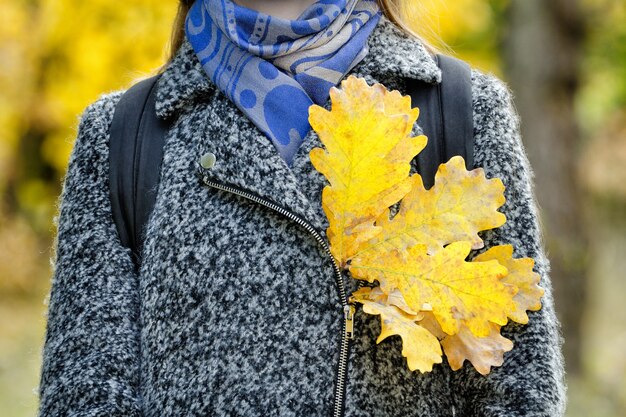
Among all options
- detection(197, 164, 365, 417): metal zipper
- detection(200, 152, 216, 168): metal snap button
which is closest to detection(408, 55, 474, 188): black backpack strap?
detection(197, 164, 365, 417): metal zipper

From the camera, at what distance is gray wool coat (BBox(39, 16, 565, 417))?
5.46ft

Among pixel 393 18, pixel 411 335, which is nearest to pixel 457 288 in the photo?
pixel 411 335

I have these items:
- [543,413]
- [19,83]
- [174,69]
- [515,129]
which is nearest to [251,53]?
[174,69]

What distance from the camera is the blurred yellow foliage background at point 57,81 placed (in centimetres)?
722

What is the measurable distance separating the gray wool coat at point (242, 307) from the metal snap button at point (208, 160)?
0.6 inches

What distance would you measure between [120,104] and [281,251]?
50cm

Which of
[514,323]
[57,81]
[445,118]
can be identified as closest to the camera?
[514,323]

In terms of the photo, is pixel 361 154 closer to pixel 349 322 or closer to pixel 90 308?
pixel 349 322

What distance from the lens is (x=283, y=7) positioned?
1895mm

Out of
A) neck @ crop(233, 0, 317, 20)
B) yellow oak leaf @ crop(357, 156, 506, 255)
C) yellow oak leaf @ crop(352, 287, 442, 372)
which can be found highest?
neck @ crop(233, 0, 317, 20)

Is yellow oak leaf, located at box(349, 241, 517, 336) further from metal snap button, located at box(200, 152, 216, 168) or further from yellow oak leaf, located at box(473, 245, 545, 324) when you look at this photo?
metal snap button, located at box(200, 152, 216, 168)

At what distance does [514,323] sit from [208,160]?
668 mm

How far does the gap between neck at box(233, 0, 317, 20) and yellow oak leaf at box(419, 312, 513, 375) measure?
71 centimetres

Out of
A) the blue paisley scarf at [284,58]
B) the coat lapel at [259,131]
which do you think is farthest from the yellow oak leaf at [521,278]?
the blue paisley scarf at [284,58]
